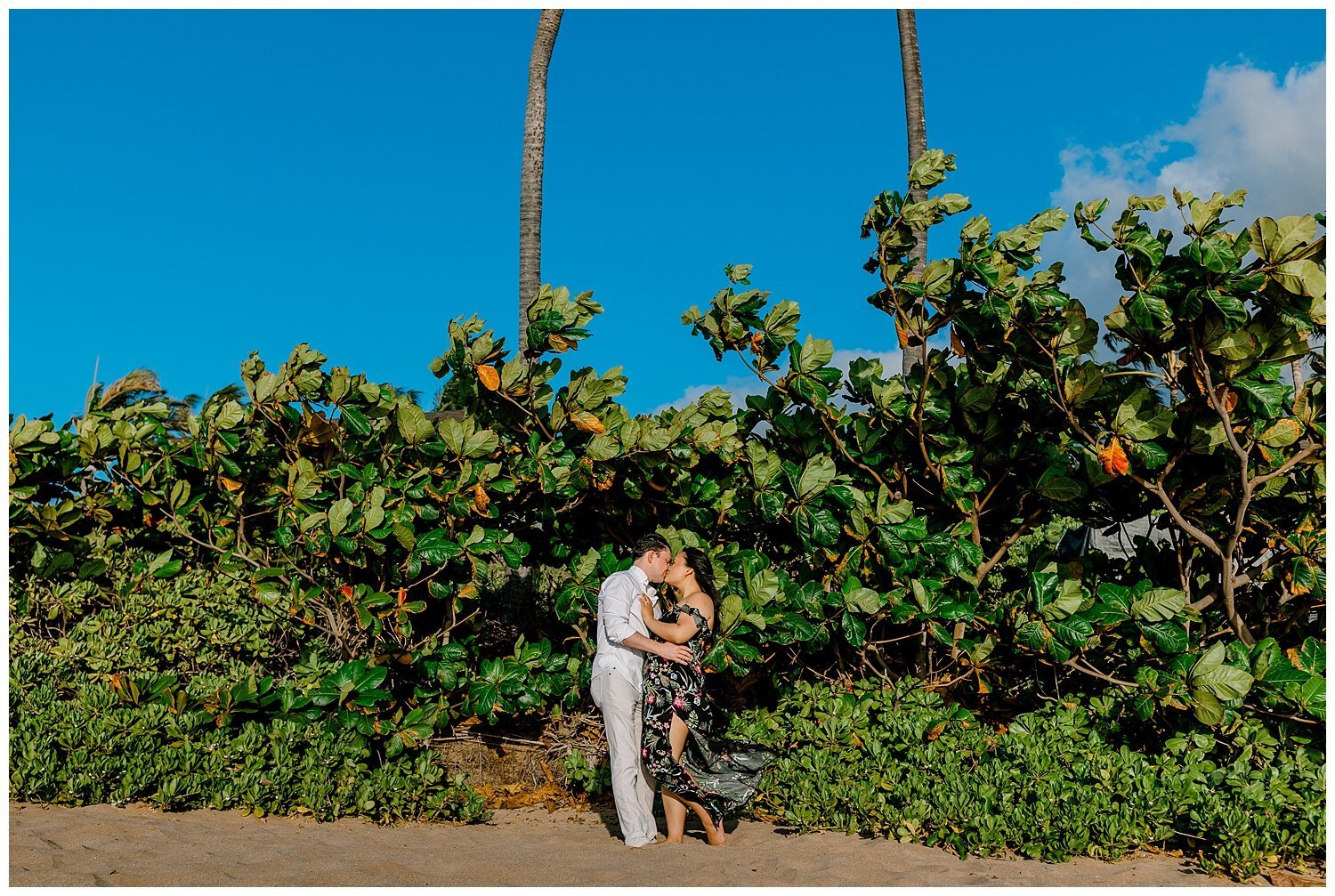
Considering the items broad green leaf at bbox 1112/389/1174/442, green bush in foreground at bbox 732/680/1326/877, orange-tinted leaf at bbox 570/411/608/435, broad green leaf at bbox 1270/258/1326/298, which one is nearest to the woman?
green bush in foreground at bbox 732/680/1326/877

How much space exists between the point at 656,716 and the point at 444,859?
1201 mm

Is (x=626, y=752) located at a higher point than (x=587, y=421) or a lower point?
lower

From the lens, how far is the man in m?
5.35

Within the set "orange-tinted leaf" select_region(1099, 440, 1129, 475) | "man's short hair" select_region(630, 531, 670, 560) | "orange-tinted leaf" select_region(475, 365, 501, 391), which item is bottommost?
"man's short hair" select_region(630, 531, 670, 560)

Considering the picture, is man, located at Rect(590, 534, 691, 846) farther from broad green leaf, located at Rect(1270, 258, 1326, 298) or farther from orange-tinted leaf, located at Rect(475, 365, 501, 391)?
broad green leaf, located at Rect(1270, 258, 1326, 298)

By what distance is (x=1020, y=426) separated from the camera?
625cm

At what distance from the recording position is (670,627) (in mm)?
5340

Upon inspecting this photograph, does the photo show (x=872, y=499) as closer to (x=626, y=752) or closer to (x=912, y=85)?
(x=626, y=752)

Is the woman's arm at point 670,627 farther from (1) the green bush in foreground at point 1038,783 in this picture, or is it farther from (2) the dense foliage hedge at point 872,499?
(1) the green bush in foreground at point 1038,783

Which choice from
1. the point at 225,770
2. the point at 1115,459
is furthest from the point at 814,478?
the point at 225,770

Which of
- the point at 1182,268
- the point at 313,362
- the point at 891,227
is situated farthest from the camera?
the point at 313,362

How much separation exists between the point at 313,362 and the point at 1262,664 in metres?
5.41

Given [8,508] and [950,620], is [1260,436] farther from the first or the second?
[8,508]

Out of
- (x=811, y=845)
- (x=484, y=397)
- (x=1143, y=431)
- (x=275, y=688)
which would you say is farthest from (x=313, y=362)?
(x=1143, y=431)
